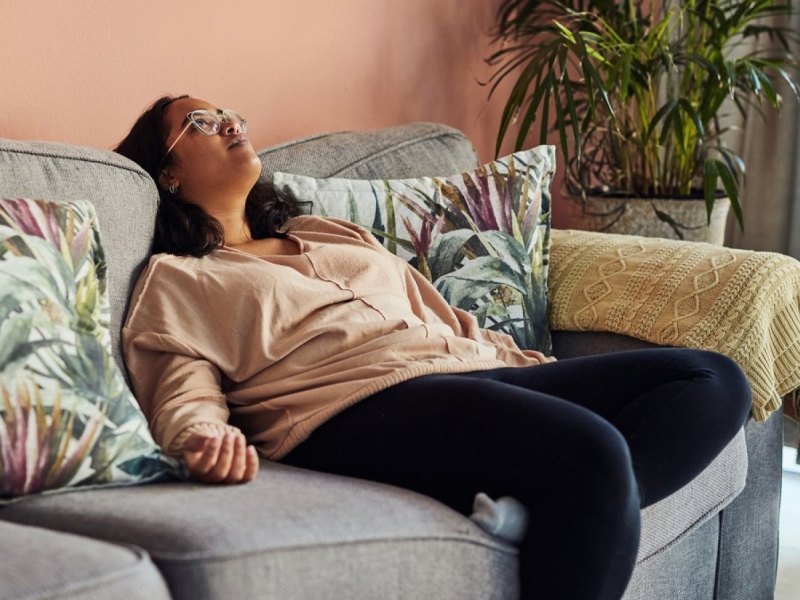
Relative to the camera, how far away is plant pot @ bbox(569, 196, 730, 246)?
288cm

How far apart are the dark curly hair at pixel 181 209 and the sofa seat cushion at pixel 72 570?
0.70 meters

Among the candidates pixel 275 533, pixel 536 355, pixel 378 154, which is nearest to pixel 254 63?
pixel 378 154

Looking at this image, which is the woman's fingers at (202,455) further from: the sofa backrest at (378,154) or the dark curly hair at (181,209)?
the sofa backrest at (378,154)

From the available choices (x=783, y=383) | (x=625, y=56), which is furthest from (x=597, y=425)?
(x=625, y=56)

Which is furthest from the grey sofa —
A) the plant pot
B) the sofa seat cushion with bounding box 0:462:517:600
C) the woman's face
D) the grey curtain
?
the grey curtain

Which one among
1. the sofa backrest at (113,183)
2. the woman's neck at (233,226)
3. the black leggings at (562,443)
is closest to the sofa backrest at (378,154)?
the sofa backrest at (113,183)

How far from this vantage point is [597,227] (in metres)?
2.96

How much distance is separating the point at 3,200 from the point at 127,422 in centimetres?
34

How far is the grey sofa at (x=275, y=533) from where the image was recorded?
1.06m

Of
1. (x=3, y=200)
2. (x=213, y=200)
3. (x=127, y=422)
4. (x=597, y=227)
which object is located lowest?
(x=597, y=227)

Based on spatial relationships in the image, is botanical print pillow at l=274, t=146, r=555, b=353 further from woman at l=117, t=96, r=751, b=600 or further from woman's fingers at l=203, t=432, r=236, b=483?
woman's fingers at l=203, t=432, r=236, b=483

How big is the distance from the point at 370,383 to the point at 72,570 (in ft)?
1.98

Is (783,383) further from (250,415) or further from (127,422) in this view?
(127,422)

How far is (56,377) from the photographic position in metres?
1.30
